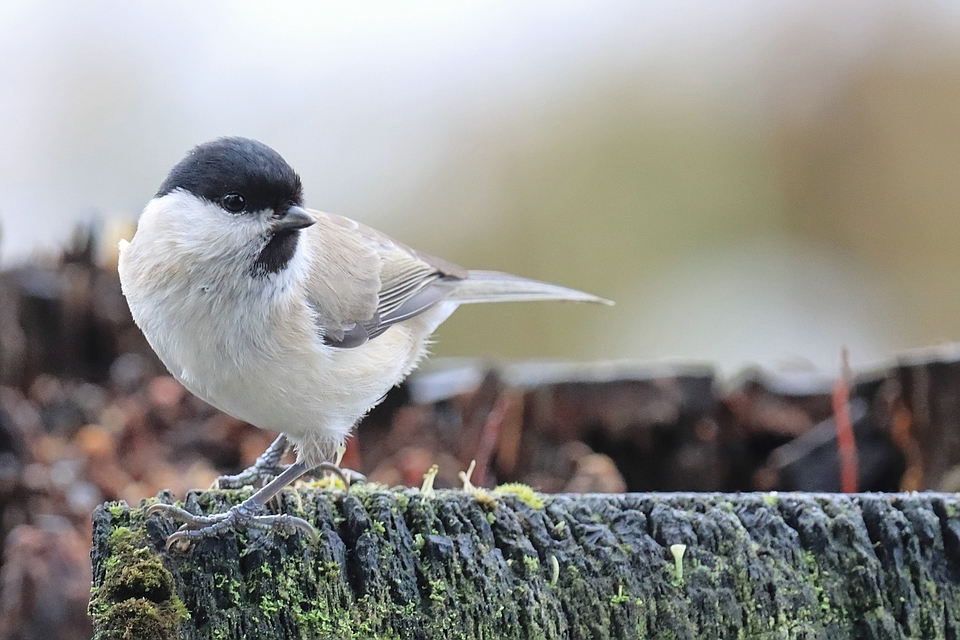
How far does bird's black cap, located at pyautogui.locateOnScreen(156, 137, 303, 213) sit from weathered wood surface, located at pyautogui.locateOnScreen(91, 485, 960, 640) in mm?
747

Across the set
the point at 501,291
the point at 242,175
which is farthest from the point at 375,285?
the point at 242,175

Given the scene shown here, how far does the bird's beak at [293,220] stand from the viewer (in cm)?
223

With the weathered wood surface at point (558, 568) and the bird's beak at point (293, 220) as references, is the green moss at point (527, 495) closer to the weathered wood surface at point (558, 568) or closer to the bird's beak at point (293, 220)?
the weathered wood surface at point (558, 568)

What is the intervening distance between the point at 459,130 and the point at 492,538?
584 cm

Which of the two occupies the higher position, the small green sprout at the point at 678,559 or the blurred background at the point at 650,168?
the blurred background at the point at 650,168

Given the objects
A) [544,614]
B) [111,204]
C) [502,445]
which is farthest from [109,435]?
[111,204]

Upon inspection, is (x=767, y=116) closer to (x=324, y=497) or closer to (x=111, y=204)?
(x=111, y=204)

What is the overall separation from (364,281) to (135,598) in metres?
1.40

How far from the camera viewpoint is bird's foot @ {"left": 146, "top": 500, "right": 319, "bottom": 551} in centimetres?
162

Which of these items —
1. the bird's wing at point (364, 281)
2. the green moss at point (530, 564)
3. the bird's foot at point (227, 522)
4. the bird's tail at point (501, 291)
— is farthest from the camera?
the bird's tail at point (501, 291)

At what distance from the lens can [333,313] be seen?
2.46 meters

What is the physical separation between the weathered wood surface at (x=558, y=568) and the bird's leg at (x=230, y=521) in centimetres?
2

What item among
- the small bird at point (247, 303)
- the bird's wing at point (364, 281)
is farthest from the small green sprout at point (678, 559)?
the bird's wing at point (364, 281)

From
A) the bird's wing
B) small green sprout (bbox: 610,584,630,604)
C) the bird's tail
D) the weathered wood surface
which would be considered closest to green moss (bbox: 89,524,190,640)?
the weathered wood surface
